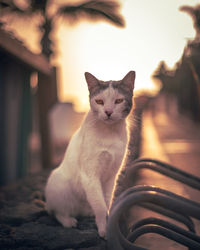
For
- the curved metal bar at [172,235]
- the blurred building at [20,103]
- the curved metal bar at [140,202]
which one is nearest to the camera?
the curved metal bar at [140,202]

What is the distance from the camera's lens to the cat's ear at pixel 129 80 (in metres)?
1.46

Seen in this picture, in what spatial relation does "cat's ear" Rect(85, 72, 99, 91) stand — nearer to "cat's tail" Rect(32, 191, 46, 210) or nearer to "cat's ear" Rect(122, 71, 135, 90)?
"cat's ear" Rect(122, 71, 135, 90)

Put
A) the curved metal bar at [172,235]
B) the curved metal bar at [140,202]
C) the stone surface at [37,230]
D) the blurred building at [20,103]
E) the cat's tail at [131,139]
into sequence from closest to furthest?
the curved metal bar at [140,202]
the curved metal bar at [172,235]
the stone surface at [37,230]
the cat's tail at [131,139]
the blurred building at [20,103]

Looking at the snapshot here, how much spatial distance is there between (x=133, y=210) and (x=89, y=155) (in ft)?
3.49

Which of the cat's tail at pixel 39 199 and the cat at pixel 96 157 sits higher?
the cat at pixel 96 157

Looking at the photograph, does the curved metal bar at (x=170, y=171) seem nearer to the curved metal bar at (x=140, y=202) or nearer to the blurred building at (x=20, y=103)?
the curved metal bar at (x=140, y=202)

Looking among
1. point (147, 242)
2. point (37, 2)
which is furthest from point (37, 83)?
point (147, 242)

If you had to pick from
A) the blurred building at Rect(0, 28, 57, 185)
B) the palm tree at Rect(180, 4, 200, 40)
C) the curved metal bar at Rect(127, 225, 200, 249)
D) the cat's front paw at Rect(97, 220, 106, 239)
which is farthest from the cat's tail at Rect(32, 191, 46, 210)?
the palm tree at Rect(180, 4, 200, 40)

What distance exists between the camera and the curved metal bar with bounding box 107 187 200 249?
3.37 feet

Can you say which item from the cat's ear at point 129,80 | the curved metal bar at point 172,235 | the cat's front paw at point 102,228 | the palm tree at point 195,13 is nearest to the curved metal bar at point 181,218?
the curved metal bar at point 172,235

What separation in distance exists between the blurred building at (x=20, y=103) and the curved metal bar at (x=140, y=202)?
7.13 feet

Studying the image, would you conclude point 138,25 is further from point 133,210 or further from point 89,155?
point 133,210

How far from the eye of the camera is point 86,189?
1.52m

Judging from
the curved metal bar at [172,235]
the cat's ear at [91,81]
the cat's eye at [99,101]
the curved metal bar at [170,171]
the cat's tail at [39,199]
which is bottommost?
the cat's tail at [39,199]
